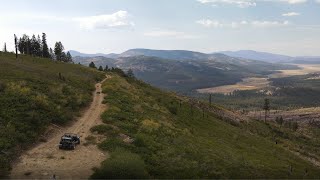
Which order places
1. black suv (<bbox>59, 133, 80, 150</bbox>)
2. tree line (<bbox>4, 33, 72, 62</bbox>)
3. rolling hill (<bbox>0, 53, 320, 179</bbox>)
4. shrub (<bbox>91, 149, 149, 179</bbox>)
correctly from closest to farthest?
shrub (<bbox>91, 149, 149, 179</bbox>) < rolling hill (<bbox>0, 53, 320, 179</bbox>) < black suv (<bbox>59, 133, 80, 150</bbox>) < tree line (<bbox>4, 33, 72, 62</bbox>)

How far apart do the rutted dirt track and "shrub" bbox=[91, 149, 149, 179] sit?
5.68ft

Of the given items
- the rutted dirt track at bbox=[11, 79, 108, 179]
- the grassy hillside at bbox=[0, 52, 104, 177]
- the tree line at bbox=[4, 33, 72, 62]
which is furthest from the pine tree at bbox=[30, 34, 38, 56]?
the rutted dirt track at bbox=[11, 79, 108, 179]

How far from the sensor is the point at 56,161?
122ft

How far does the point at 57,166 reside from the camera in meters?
36.0

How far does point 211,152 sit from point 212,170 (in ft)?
25.7

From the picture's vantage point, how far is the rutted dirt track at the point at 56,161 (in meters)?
34.2

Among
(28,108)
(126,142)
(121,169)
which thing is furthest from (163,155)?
(28,108)

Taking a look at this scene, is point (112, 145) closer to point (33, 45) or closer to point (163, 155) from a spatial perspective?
point (163, 155)

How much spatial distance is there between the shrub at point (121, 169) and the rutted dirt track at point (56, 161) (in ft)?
5.68

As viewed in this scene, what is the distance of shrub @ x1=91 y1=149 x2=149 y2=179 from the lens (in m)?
33.3

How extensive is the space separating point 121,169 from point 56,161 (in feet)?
26.4

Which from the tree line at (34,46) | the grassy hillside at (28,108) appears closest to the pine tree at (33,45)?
the tree line at (34,46)

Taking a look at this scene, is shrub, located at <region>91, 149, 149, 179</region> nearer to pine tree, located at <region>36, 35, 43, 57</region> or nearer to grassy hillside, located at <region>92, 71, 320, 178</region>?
grassy hillside, located at <region>92, 71, 320, 178</region>

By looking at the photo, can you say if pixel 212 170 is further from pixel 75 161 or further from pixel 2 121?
pixel 2 121
